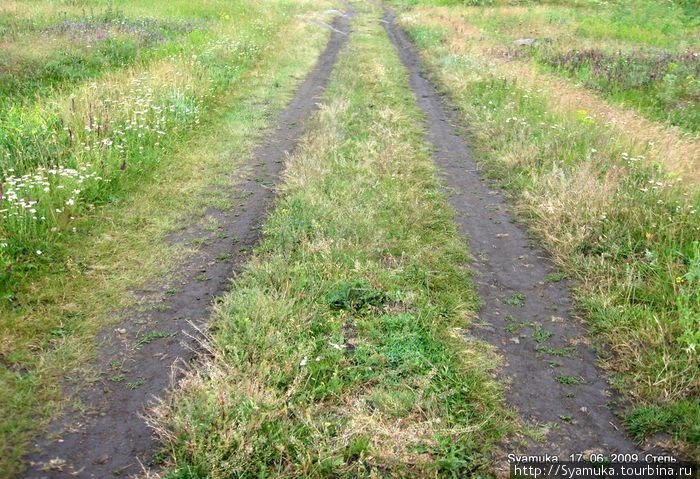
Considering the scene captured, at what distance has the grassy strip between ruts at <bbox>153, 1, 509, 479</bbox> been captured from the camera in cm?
403

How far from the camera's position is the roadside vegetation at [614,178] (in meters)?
5.11

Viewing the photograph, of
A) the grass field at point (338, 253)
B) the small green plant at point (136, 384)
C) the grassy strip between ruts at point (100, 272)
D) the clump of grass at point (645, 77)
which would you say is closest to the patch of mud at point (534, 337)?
the grass field at point (338, 253)

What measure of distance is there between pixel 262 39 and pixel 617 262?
17367 mm

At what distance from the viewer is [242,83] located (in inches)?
605

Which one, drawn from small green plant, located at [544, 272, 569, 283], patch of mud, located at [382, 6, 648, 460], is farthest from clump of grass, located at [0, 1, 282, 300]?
small green plant, located at [544, 272, 569, 283]

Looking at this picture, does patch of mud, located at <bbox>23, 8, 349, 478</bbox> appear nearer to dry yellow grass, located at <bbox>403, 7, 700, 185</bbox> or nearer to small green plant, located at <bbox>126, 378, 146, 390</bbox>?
small green plant, located at <bbox>126, 378, 146, 390</bbox>

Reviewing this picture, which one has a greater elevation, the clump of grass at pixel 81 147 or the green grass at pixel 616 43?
the green grass at pixel 616 43

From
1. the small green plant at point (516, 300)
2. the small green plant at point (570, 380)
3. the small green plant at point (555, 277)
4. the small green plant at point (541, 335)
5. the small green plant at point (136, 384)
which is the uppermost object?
the small green plant at point (555, 277)

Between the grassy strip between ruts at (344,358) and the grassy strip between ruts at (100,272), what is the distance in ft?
3.60

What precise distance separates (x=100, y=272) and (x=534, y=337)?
506 centimetres

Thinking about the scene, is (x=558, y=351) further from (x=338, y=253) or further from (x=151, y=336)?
(x=151, y=336)

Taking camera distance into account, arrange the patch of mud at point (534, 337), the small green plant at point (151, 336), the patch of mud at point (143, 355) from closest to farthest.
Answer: the patch of mud at point (143, 355)
the patch of mud at point (534, 337)
the small green plant at point (151, 336)

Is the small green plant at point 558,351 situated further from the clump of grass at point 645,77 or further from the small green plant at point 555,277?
the clump of grass at point 645,77

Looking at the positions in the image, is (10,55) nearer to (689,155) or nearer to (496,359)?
(496,359)
